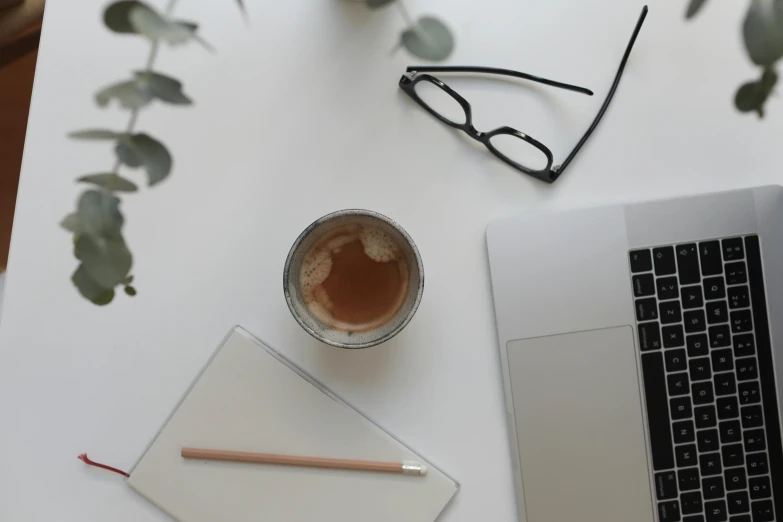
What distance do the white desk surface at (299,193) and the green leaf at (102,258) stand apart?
0.94 feet

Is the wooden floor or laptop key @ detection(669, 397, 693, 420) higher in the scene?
the wooden floor

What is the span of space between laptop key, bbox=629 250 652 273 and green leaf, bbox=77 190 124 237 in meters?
0.51

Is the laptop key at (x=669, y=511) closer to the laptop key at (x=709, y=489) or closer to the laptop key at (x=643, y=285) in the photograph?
the laptop key at (x=709, y=489)

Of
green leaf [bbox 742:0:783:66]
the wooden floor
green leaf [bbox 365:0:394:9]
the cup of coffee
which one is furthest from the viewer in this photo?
the wooden floor

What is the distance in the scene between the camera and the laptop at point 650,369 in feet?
2.19

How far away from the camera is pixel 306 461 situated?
672mm

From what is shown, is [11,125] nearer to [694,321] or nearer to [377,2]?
[377,2]

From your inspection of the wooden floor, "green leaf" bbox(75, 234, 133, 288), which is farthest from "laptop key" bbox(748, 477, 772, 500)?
the wooden floor

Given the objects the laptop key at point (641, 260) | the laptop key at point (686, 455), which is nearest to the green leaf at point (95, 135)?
the laptop key at point (641, 260)

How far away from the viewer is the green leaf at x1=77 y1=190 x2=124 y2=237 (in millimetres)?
390

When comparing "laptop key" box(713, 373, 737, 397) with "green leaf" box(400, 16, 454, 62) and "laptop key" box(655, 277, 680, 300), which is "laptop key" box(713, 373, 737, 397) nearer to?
"laptop key" box(655, 277, 680, 300)

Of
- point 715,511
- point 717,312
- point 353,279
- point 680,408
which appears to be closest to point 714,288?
point 717,312

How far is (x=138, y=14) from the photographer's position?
1.19 ft

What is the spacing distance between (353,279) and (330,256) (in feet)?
0.11
